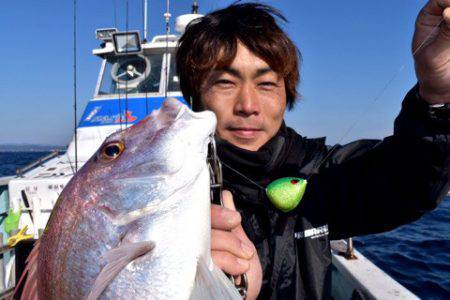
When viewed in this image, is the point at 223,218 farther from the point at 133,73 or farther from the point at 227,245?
the point at 133,73

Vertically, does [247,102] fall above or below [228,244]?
above

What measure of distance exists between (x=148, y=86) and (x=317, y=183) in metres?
5.30

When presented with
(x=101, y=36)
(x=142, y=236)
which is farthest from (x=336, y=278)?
(x=101, y=36)

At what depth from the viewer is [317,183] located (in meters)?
2.06

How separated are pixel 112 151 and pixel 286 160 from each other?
1075 millimetres

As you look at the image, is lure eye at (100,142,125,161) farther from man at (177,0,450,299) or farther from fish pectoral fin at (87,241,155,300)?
man at (177,0,450,299)

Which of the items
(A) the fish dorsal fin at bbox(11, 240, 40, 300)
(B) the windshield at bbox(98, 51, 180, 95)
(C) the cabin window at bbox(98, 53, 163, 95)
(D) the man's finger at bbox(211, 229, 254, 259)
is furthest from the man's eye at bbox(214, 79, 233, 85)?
(C) the cabin window at bbox(98, 53, 163, 95)

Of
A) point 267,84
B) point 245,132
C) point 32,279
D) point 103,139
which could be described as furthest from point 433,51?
point 103,139

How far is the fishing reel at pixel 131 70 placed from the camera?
6773 millimetres

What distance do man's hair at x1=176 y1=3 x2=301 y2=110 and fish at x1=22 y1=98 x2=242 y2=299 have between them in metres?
0.81

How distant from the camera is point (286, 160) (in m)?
2.05

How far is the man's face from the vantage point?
6.29ft

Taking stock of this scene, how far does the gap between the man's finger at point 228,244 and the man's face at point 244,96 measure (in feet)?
2.60

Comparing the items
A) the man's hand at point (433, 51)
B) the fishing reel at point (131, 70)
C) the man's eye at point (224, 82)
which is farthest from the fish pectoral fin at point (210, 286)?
the fishing reel at point (131, 70)
